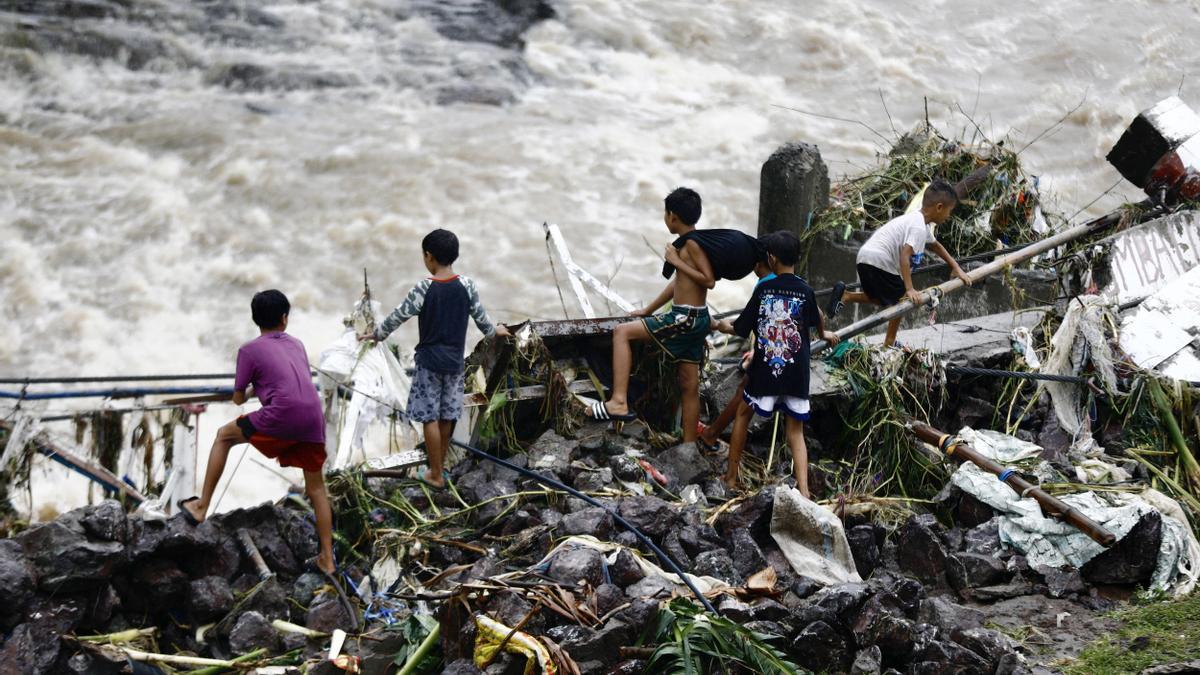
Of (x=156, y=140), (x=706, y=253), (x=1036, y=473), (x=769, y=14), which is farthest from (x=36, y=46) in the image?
(x=1036, y=473)

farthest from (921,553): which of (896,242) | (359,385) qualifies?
(359,385)

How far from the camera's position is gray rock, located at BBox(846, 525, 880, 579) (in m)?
5.66

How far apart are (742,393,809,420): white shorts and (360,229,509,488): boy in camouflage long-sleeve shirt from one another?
144 cm

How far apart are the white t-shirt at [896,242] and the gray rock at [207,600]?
4010mm

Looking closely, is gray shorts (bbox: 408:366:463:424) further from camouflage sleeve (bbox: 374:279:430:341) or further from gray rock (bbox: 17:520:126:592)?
gray rock (bbox: 17:520:126:592)

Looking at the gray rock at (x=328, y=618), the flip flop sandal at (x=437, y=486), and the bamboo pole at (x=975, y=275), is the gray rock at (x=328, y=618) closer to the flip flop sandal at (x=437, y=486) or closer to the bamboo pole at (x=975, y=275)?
the flip flop sandal at (x=437, y=486)

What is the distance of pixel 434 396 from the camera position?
628 centimetres

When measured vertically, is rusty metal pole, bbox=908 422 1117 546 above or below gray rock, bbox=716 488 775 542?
above

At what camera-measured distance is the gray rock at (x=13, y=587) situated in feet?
17.0

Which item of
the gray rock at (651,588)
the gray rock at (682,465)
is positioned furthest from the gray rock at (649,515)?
the gray rock at (682,465)

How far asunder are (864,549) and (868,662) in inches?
51.5

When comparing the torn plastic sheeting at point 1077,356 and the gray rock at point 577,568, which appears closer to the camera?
the gray rock at point 577,568

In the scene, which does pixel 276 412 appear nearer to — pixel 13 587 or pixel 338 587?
pixel 338 587

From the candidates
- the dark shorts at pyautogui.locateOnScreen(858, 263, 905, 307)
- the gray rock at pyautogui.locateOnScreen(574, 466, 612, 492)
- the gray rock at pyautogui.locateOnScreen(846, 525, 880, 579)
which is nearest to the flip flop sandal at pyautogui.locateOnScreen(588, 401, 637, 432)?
the gray rock at pyautogui.locateOnScreen(574, 466, 612, 492)
